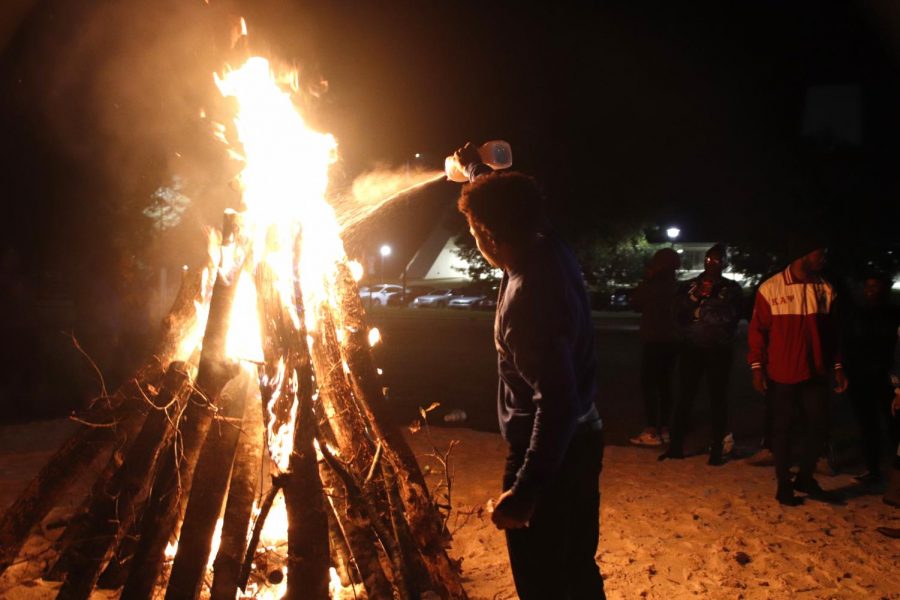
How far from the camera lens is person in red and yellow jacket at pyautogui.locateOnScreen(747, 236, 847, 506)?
16.8ft

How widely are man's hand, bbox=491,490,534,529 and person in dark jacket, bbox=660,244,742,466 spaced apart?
4.39m

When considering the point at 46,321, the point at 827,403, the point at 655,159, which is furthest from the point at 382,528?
the point at 46,321

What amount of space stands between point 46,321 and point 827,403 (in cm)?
2361

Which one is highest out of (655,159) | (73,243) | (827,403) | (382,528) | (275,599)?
(655,159)

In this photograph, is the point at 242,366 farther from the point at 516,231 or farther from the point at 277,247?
the point at 516,231

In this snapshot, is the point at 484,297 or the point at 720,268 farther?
the point at 484,297

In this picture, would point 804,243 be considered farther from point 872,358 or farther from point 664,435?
point 664,435

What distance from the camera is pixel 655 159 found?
21.7 meters

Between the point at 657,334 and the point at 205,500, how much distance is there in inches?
194

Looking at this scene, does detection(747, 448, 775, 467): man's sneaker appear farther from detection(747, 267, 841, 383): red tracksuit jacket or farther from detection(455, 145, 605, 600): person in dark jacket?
detection(455, 145, 605, 600): person in dark jacket

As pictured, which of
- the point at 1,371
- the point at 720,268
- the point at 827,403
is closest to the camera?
the point at 827,403

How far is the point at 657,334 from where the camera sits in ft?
22.7

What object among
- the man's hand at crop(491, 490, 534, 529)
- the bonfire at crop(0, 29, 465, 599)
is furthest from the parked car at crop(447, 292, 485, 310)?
the man's hand at crop(491, 490, 534, 529)

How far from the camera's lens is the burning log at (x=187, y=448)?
320 centimetres
